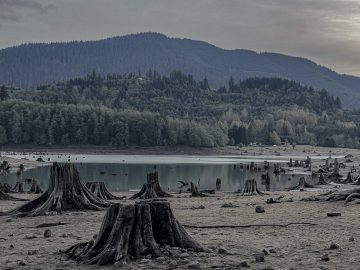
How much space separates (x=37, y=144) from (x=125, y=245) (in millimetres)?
158629

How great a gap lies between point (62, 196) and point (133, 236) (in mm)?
11944

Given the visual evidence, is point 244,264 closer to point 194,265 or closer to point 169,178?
point 194,265

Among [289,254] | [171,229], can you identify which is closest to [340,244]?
[289,254]

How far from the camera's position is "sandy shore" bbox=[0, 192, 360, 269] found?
39.8 feet

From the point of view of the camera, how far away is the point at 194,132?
18150cm

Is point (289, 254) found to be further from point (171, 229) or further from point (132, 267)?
point (132, 267)

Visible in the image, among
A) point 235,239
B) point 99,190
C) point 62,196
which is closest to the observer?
point 235,239

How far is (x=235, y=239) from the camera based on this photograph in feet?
50.0

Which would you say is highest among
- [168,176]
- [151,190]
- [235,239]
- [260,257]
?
[260,257]

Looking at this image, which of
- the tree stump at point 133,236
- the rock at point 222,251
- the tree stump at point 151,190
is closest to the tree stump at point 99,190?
the tree stump at point 151,190

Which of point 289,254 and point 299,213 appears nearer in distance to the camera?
point 289,254

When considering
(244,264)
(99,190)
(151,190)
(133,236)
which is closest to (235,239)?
(244,264)

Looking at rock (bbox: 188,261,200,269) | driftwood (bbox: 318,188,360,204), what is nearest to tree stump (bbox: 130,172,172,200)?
driftwood (bbox: 318,188,360,204)

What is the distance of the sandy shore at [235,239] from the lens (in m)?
12.1
